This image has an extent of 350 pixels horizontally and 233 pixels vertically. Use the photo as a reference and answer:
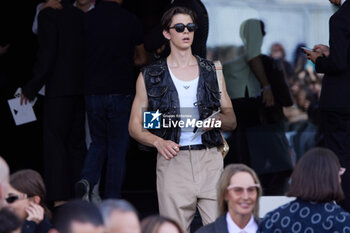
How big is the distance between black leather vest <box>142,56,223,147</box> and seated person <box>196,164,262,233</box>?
55cm

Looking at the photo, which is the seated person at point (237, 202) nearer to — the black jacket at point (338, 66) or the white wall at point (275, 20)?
the black jacket at point (338, 66)

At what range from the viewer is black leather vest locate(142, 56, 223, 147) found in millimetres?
5258

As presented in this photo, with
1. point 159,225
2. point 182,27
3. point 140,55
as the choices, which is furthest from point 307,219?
point 140,55

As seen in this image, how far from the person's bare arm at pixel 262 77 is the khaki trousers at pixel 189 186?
2840 mm

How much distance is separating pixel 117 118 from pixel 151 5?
2.03 m

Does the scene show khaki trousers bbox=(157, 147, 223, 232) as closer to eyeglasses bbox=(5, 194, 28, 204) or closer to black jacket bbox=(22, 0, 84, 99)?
eyeglasses bbox=(5, 194, 28, 204)

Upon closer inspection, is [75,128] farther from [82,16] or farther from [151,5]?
[151,5]

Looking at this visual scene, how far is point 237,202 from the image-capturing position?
4758 mm

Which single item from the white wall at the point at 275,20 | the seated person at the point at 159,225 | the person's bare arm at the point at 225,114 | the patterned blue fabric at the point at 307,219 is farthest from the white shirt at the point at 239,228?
the white wall at the point at 275,20

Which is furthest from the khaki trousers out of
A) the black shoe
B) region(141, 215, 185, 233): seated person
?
the black shoe

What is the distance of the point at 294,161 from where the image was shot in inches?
329

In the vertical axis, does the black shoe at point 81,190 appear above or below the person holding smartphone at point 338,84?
below

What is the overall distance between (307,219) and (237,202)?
412 millimetres

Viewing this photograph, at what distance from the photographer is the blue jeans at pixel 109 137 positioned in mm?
6820
